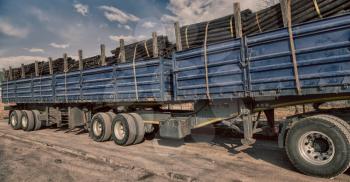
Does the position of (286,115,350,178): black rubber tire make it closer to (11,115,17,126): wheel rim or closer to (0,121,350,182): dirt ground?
(0,121,350,182): dirt ground

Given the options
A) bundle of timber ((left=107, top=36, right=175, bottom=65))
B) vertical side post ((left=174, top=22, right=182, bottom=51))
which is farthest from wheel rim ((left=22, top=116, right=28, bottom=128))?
vertical side post ((left=174, top=22, right=182, bottom=51))

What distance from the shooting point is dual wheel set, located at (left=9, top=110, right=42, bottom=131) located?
1335 centimetres

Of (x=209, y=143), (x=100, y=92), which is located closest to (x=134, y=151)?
(x=209, y=143)

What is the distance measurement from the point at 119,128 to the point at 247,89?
15.4 feet

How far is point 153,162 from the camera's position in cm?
656

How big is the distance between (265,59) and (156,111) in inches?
163

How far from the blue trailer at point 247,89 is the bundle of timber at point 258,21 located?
472 mm

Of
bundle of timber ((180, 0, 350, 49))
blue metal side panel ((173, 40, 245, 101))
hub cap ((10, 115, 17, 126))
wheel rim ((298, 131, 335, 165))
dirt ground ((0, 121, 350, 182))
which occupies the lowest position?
dirt ground ((0, 121, 350, 182))

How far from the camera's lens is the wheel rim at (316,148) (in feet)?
16.3

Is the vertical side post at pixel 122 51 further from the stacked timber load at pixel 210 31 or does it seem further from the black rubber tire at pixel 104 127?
the stacked timber load at pixel 210 31

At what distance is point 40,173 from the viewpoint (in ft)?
19.6

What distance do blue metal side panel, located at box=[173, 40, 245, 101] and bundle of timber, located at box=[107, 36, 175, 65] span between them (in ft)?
4.58

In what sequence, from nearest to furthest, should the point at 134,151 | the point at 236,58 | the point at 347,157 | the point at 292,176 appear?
the point at 347,157
the point at 292,176
the point at 236,58
the point at 134,151

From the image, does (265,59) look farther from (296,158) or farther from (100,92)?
(100,92)
